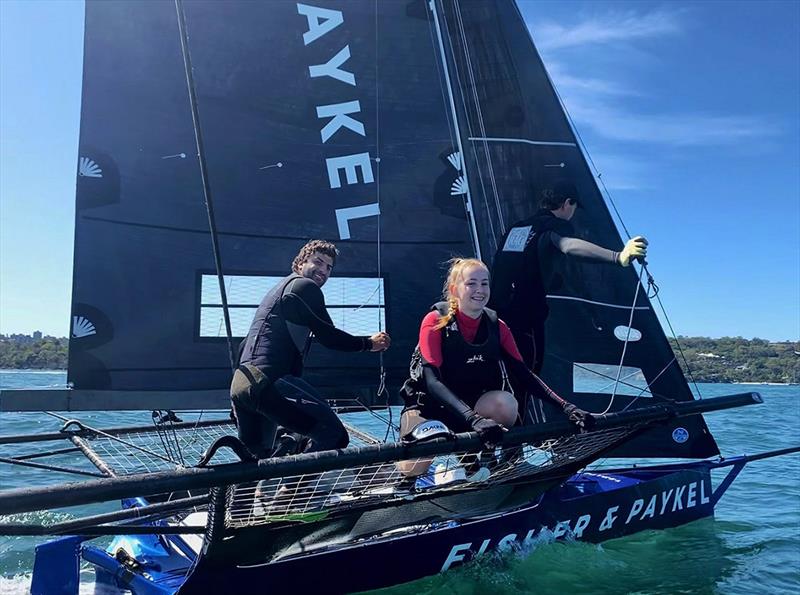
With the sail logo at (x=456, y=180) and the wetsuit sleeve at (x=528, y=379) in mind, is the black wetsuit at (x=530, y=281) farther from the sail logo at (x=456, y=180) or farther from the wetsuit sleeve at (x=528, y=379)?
the sail logo at (x=456, y=180)

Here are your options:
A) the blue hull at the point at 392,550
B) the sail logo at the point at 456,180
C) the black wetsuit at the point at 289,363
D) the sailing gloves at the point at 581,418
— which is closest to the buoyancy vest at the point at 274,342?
the black wetsuit at the point at 289,363

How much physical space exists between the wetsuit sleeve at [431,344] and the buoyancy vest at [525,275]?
3.87 feet

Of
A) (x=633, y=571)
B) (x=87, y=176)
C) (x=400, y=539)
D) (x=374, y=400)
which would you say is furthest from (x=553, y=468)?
(x=87, y=176)

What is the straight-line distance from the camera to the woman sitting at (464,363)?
10.6 feet

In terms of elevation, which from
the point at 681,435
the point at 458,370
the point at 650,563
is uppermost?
the point at 458,370

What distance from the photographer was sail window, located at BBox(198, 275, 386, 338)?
5.43m

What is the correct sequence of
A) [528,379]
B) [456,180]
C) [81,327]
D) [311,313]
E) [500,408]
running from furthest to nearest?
[456,180]
[81,327]
[528,379]
[500,408]
[311,313]

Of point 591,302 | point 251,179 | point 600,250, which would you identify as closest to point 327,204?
point 251,179

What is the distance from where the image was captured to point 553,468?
10.9ft

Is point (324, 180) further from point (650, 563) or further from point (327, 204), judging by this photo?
point (650, 563)

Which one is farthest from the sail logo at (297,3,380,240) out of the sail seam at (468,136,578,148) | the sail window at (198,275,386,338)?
the sail seam at (468,136,578,148)

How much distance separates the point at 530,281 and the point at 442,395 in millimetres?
1583

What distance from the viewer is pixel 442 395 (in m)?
3.05

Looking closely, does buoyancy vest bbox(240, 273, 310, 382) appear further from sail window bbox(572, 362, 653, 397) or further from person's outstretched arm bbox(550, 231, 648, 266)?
sail window bbox(572, 362, 653, 397)
